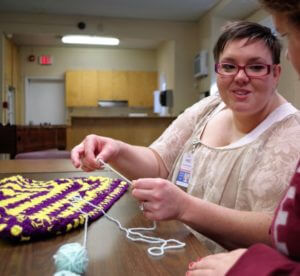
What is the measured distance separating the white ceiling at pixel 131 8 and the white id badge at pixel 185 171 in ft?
15.1

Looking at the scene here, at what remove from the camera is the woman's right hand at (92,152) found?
1.10 metres

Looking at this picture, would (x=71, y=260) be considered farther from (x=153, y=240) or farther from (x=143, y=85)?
(x=143, y=85)

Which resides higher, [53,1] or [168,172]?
[53,1]

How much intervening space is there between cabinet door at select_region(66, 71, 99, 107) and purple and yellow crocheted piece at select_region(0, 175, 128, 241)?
748 cm

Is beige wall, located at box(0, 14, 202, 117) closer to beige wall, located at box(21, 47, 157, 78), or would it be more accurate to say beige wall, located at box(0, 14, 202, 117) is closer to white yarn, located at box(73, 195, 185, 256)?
beige wall, located at box(21, 47, 157, 78)

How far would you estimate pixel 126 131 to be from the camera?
4.75m

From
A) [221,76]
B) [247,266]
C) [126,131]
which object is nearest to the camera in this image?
[247,266]

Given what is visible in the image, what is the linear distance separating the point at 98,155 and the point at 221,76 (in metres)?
0.43

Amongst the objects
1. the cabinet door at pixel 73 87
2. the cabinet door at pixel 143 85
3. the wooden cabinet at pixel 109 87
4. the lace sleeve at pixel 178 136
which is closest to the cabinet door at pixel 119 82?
the wooden cabinet at pixel 109 87

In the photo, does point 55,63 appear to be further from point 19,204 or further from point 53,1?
point 19,204

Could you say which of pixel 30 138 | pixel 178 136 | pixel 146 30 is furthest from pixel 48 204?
pixel 146 30

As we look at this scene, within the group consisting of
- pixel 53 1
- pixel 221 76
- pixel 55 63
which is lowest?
pixel 221 76

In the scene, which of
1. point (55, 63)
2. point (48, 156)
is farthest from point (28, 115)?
point (48, 156)

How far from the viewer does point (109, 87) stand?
8.76m
